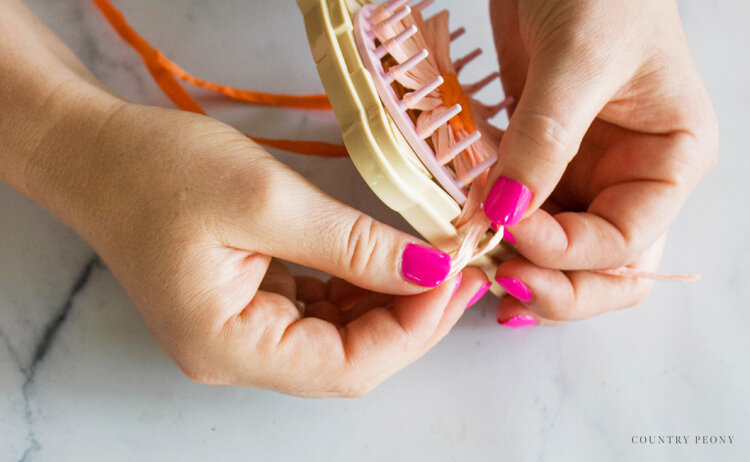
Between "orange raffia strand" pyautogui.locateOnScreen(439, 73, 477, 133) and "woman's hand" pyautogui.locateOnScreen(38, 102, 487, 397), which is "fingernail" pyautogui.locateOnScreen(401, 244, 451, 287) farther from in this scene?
"orange raffia strand" pyautogui.locateOnScreen(439, 73, 477, 133)

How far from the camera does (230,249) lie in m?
0.80

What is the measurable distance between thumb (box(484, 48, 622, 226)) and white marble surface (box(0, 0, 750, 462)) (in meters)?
0.37

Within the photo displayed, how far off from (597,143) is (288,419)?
2.39 feet

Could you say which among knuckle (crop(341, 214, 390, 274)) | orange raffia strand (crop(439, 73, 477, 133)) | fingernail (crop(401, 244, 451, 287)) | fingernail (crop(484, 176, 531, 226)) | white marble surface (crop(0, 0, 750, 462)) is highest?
orange raffia strand (crop(439, 73, 477, 133))

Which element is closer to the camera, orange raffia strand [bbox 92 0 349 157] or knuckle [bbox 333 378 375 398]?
knuckle [bbox 333 378 375 398]

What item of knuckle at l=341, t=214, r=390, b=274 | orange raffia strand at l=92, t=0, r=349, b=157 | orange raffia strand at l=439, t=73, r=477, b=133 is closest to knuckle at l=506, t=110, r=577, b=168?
orange raffia strand at l=439, t=73, r=477, b=133

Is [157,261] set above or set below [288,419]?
above

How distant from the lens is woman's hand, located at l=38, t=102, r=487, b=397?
77 centimetres

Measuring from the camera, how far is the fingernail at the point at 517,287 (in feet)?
3.02

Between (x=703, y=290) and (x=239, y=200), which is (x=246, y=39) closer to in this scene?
(x=239, y=200)

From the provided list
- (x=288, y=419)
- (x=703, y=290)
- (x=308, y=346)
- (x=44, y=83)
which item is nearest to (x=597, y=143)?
(x=703, y=290)

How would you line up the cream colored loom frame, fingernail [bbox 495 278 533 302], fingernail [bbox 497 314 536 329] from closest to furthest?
the cream colored loom frame, fingernail [bbox 495 278 533 302], fingernail [bbox 497 314 536 329]

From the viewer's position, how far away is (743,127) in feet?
4.13

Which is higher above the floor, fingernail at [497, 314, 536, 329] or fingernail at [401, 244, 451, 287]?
fingernail at [401, 244, 451, 287]
